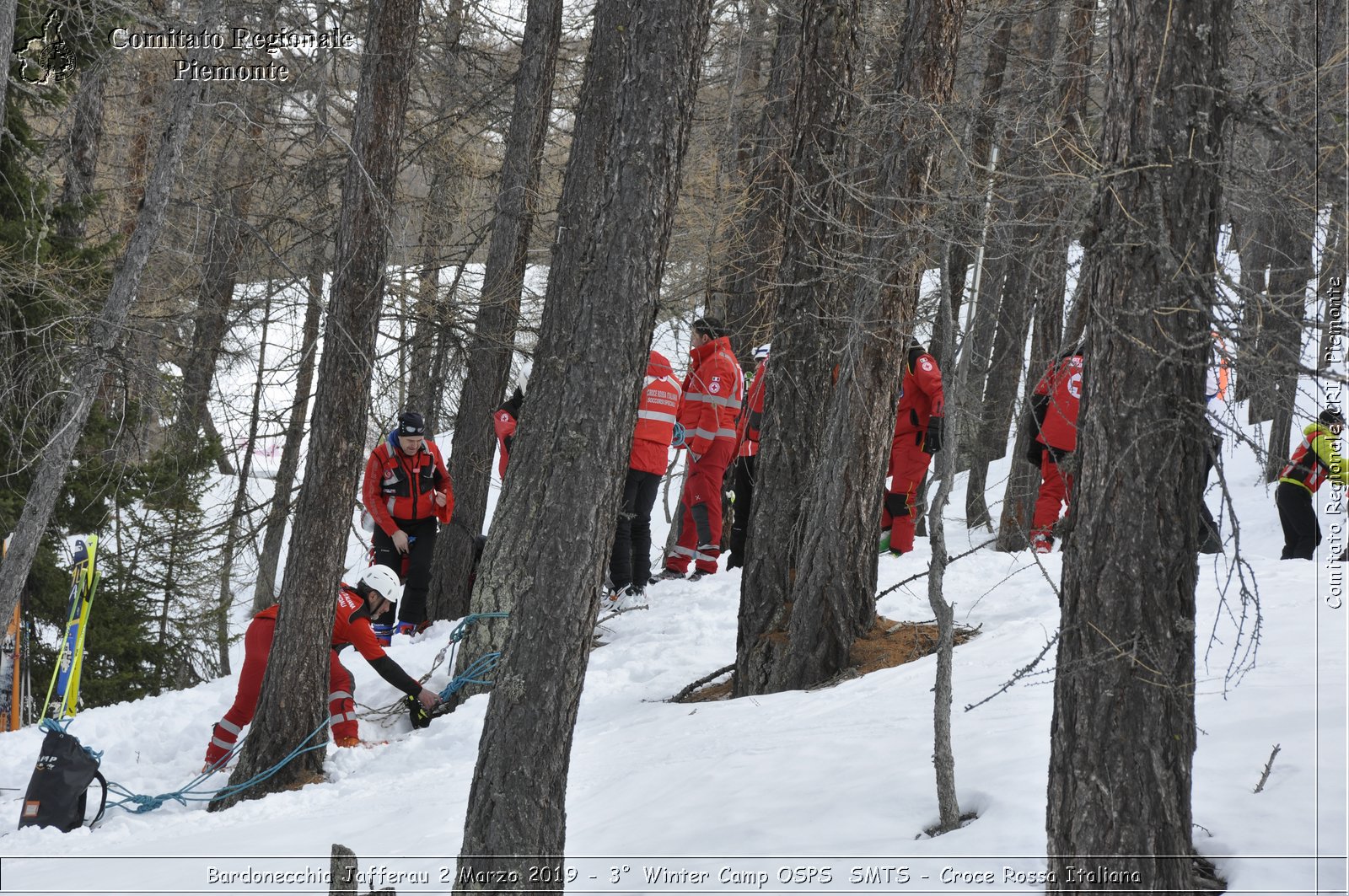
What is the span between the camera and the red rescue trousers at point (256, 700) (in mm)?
6859

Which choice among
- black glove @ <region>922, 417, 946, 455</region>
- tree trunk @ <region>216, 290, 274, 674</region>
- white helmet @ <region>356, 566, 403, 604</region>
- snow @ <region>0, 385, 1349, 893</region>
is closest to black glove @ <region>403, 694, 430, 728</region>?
snow @ <region>0, 385, 1349, 893</region>

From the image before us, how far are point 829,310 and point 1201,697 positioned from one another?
305 centimetres

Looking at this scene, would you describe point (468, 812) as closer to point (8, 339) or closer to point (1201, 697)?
point (1201, 697)

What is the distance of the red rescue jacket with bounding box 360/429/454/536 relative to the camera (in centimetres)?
909

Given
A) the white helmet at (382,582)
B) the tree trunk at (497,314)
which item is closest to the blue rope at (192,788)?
the white helmet at (382,582)

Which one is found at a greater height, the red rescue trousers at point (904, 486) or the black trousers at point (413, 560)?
the red rescue trousers at point (904, 486)

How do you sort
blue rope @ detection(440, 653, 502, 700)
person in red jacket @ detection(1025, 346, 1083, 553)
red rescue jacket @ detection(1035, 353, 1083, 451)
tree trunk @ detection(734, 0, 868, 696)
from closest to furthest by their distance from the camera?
tree trunk @ detection(734, 0, 868, 696) < blue rope @ detection(440, 653, 502, 700) < red rescue jacket @ detection(1035, 353, 1083, 451) < person in red jacket @ detection(1025, 346, 1083, 553)

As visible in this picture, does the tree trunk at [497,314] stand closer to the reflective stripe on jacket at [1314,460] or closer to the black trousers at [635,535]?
the black trousers at [635,535]

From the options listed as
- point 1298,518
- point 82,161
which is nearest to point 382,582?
point 82,161

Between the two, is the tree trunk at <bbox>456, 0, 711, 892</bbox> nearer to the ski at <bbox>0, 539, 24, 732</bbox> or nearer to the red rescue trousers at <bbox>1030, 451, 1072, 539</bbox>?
the red rescue trousers at <bbox>1030, 451, 1072, 539</bbox>

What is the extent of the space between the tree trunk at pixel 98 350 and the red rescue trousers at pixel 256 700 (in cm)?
174

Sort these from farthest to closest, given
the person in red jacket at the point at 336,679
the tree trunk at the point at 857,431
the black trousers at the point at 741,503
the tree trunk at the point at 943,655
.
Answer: the black trousers at the point at 741,503 < the person in red jacket at the point at 336,679 < the tree trunk at the point at 857,431 < the tree trunk at the point at 943,655

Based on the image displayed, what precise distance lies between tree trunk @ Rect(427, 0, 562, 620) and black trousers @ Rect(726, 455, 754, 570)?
229 centimetres

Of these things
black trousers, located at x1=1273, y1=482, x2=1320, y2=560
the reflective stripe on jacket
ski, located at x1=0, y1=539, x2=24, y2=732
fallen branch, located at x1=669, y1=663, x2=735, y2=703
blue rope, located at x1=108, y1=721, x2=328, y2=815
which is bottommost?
ski, located at x1=0, y1=539, x2=24, y2=732
